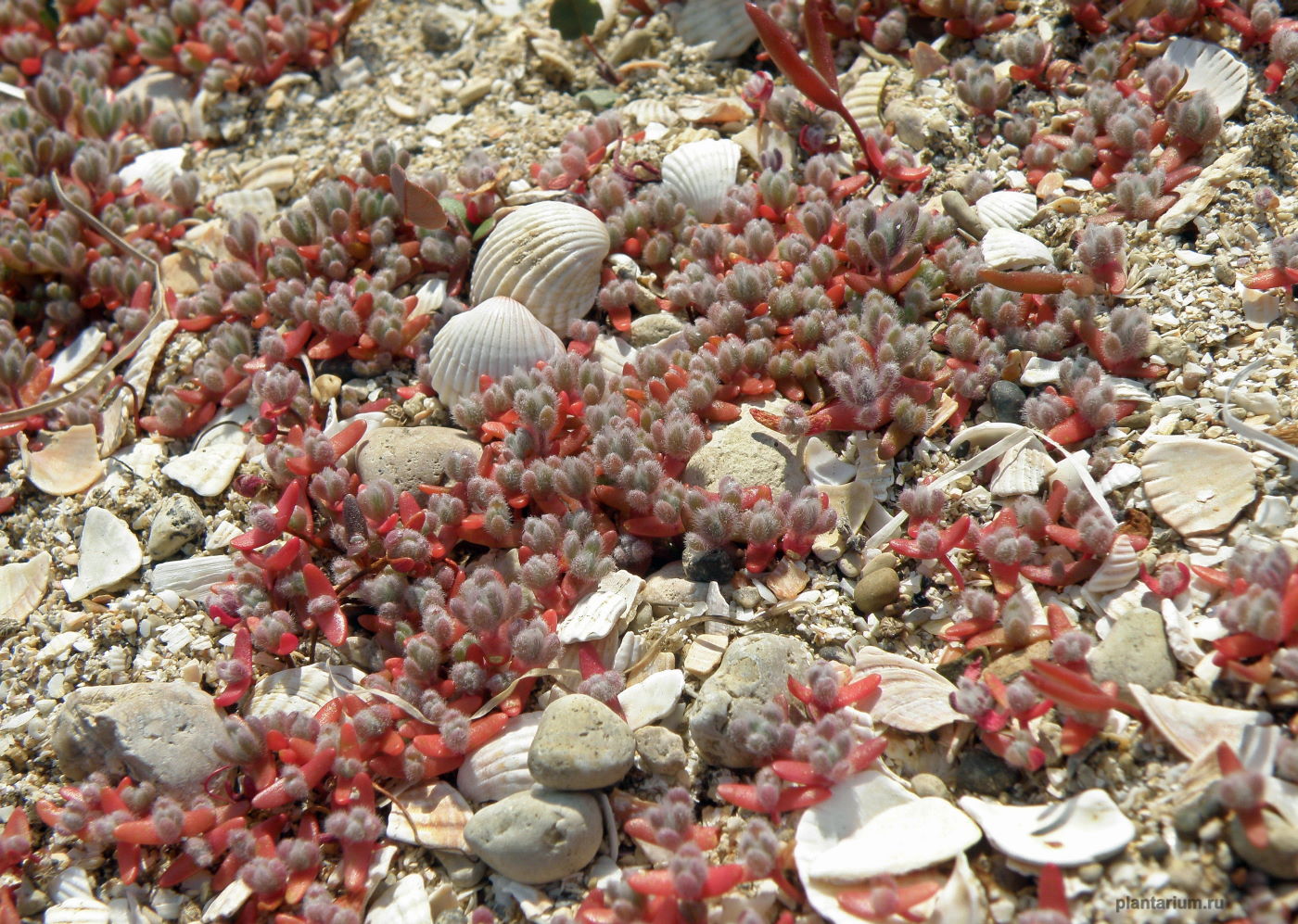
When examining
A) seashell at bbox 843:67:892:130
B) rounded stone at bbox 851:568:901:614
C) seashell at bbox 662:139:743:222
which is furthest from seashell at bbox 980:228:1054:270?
rounded stone at bbox 851:568:901:614

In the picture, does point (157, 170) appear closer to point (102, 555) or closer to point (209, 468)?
point (209, 468)

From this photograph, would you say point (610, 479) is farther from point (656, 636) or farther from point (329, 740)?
point (329, 740)

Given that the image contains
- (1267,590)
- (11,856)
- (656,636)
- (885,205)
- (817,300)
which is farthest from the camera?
(885,205)

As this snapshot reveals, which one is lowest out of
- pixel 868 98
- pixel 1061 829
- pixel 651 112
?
pixel 1061 829

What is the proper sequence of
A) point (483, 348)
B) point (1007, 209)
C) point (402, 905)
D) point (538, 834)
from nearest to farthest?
point (538, 834) < point (402, 905) < point (483, 348) < point (1007, 209)

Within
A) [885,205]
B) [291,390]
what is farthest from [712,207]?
[291,390]

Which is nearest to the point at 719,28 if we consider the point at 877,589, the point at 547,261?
the point at 547,261
